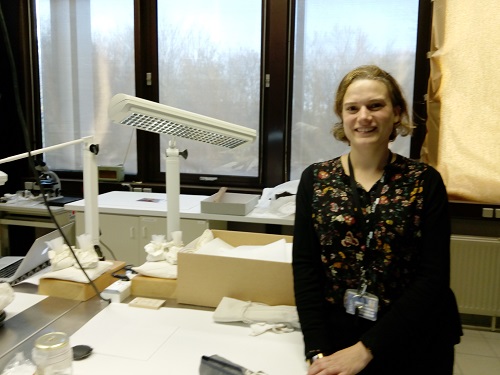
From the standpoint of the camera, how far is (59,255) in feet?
5.03

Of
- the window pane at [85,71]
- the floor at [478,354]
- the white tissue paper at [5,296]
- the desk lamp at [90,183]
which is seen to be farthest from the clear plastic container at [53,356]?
the window pane at [85,71]

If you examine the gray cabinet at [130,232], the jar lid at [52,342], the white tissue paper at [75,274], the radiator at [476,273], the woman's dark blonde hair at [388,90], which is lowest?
the radiator at [476,273]

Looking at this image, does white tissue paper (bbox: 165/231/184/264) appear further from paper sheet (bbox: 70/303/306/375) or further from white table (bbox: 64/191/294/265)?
white table (bbox: 64/191/294/265)

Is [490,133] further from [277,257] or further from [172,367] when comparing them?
[172,367]

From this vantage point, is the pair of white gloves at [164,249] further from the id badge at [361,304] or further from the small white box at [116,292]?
the id badge at [361,304]

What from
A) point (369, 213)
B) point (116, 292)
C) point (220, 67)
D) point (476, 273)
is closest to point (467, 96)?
point (476, 273)

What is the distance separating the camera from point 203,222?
268 cm

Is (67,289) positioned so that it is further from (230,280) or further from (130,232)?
(130,232)

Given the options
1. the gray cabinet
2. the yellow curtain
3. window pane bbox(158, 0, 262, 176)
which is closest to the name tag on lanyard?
the gray cabinet

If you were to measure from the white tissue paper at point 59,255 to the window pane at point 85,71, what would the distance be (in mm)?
2220

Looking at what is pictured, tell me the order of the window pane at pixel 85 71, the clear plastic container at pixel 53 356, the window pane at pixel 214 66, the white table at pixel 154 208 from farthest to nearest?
the window pane at pixel 85 71, the window pane at pixel 214 66, the white table at pixel 154 208, the clear plastic container at pixel 53 356

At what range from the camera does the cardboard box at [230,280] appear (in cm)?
138

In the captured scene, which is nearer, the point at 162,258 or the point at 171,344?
the point at 171,344

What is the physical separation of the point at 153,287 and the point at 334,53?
242cm
